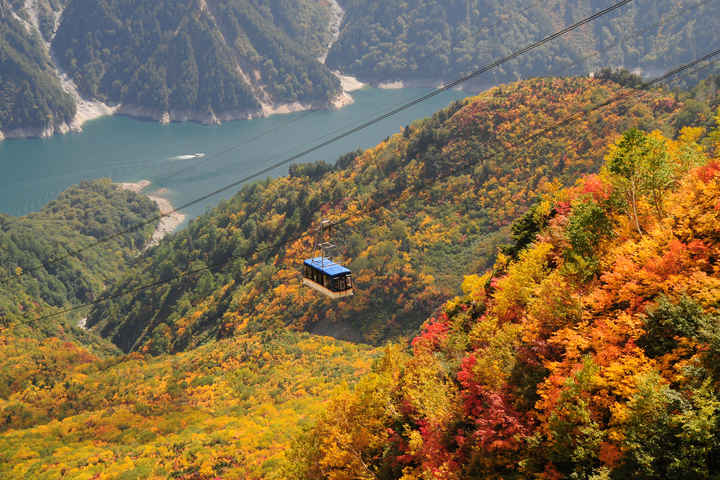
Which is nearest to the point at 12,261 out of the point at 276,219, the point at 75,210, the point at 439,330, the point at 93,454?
the point at 75,210

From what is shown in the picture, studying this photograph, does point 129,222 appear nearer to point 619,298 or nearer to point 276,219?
point 276,219

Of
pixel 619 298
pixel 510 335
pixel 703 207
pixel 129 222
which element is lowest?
pixel 129 222

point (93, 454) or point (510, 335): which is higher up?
point (510, 335)

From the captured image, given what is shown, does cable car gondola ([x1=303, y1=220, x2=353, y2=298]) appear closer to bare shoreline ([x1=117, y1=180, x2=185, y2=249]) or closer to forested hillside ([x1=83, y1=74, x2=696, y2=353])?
forested hillside ([x1=83, y1=74, x2=696, y2=353])

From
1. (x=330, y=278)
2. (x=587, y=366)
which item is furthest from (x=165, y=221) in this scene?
(x=587, y=366)

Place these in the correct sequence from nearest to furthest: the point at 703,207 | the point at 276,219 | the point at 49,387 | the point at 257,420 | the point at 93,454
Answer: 1. the point at 703,207
2. the point at 93,454
3. the point at 257,420
4. the point at 49,387
5. the point at 276,219

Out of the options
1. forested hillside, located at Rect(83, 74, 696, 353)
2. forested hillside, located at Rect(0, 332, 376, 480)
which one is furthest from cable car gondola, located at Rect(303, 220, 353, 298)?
forested hillside, located at Rect(83, 74, 696, 353)

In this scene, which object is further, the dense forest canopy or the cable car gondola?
the cable car gondola
